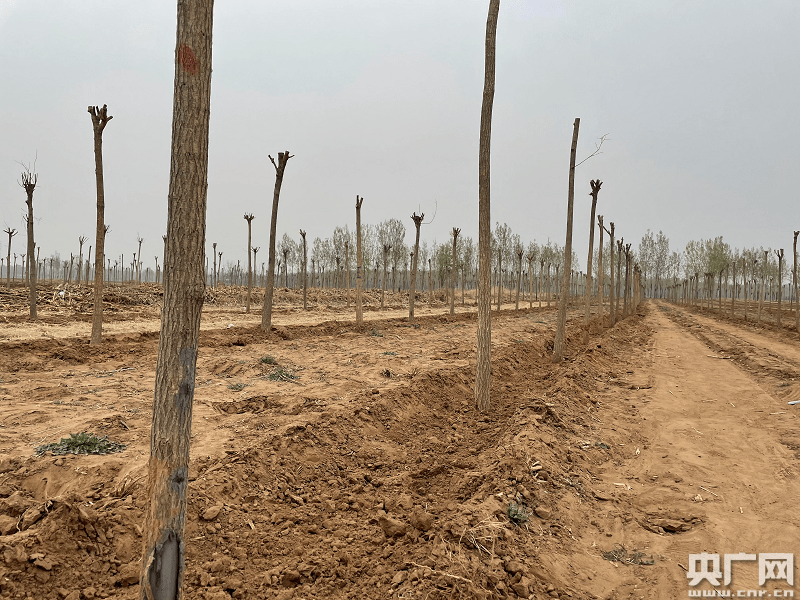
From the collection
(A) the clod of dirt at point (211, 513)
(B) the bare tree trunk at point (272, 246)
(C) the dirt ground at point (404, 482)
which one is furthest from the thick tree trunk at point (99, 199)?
(A) the clod of dirt at point (211, 513)

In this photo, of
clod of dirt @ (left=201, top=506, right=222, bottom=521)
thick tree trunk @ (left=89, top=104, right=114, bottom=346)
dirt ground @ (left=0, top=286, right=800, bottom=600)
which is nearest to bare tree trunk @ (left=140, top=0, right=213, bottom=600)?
dirt ground @ (left=0, top=286, right=800, bottom=600)

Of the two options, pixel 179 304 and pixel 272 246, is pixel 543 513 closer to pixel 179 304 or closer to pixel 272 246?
pixel 179 304

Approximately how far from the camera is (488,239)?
6.57 m

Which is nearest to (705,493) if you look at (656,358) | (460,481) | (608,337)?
(460,481)

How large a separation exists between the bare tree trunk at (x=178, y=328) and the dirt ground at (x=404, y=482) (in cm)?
74

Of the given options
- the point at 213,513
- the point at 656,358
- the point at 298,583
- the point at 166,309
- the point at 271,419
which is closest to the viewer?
the point at 166,309

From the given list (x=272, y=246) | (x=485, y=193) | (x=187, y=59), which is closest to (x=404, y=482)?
(x=187, y=59)

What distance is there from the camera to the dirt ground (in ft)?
9.55

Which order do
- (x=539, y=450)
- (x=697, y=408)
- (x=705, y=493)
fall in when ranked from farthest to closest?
(x=697, y=408)
(x=539, y=450)
(x=705, y=493)

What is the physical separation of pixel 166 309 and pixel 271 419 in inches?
159

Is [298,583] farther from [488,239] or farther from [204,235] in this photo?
[488,239]

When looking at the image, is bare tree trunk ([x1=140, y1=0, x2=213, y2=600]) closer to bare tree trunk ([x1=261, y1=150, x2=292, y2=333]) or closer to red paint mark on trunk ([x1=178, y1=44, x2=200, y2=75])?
red paint mark on trunk ([x1=178, y1=44, x2=200, y2=75])

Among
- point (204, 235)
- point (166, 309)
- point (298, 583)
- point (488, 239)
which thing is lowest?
point (298, 583)

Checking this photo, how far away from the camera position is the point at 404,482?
14.5 ft
